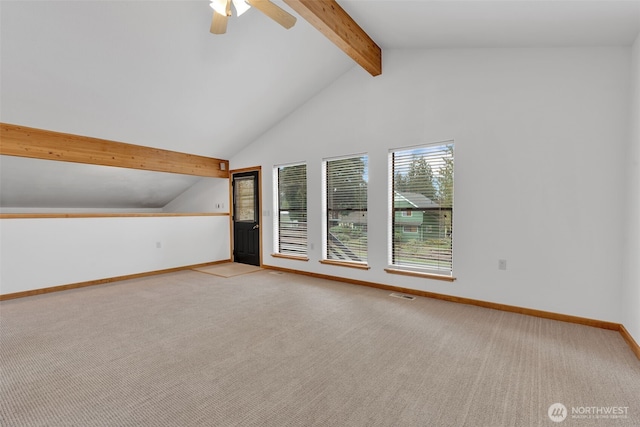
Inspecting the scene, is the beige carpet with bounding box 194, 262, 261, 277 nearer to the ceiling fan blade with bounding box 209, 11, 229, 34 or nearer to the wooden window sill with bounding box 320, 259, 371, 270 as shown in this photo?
the wooden window sill with bounding box 320, 259, 371, 270

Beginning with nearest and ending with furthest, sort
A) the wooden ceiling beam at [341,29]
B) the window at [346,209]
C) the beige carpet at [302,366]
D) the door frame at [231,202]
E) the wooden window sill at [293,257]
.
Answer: the beige carpet at [302,366] < the wooden ceiling beam at [341,29] < the window at [346,209] < the wooden window sill at [293,257] < the door frame at [231,202]

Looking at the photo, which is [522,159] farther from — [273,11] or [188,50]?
[188,50]

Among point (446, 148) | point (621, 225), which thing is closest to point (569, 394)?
point (621, 225)

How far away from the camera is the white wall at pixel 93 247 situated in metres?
3.89

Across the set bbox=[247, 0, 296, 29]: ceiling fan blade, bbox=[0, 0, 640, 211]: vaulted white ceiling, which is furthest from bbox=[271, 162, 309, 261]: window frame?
bbox=[247, 0, 296, 29]: ceiling fan blade

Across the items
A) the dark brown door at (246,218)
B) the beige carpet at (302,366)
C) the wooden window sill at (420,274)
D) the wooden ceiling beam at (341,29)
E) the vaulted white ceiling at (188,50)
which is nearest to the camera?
the beige carpet at (302,366)

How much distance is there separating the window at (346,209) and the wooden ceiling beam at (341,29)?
1.40 meters

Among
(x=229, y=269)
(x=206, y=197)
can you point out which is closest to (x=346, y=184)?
(x=229, y=269)

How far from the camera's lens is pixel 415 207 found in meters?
3.97

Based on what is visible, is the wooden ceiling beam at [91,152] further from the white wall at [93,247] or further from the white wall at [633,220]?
the white wall at [633,220]

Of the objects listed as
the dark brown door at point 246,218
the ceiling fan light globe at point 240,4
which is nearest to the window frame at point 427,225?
the ceiling fan light globe at point 240,4

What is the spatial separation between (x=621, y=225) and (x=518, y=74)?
1.88 metres

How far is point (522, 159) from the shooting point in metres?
3.15

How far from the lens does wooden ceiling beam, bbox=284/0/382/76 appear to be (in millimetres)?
2719
